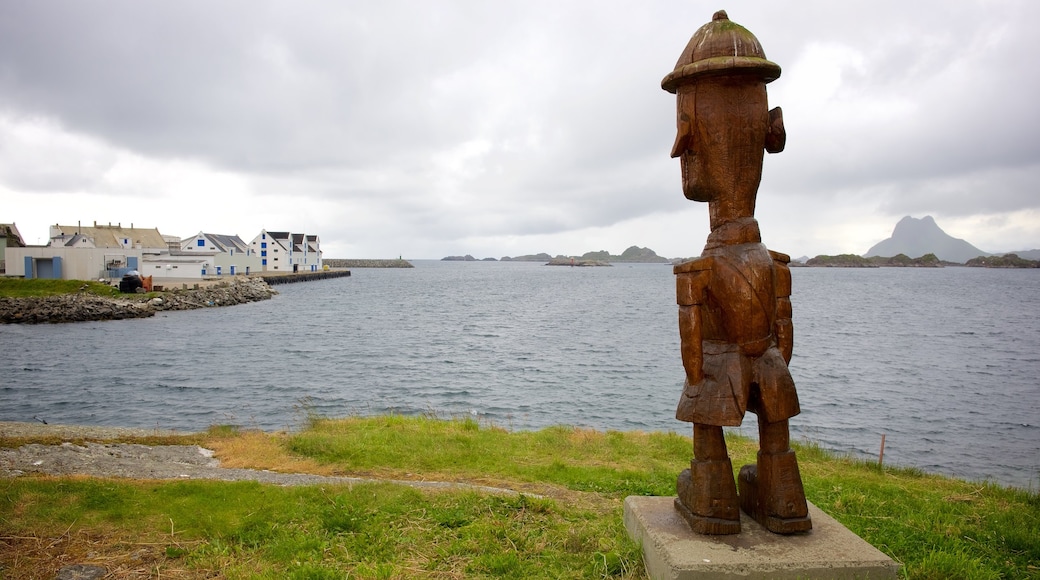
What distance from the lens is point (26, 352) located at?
33.1 meters

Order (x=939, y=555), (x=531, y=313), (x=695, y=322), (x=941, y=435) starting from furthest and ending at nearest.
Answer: (x=531, y=313), (x=941, y=435), (x=939, y=555), (x=695, y=322)

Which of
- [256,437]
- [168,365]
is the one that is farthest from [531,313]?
[256,437]

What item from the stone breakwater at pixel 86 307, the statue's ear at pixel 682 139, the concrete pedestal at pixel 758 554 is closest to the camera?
the concrete pedestal at pixel 758 554

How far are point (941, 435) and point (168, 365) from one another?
1259 inches

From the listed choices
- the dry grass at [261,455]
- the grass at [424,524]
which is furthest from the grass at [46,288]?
the grass at [424,524]

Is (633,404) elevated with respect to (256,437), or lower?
lower

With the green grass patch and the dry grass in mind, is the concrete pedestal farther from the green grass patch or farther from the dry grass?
the dry grass

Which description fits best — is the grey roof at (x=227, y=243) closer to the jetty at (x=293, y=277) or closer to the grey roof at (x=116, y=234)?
the jetty at (x=293, y=277)

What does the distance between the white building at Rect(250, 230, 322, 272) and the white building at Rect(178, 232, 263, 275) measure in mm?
3220

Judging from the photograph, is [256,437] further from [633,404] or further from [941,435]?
[941,435]

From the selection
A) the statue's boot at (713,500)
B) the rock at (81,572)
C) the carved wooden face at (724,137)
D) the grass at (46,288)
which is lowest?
the rock at (81,572)

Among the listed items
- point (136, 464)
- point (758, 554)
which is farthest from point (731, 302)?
point (136, 464)

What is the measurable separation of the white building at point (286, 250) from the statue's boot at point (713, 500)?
324ft

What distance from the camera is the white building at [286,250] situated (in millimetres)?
96812
